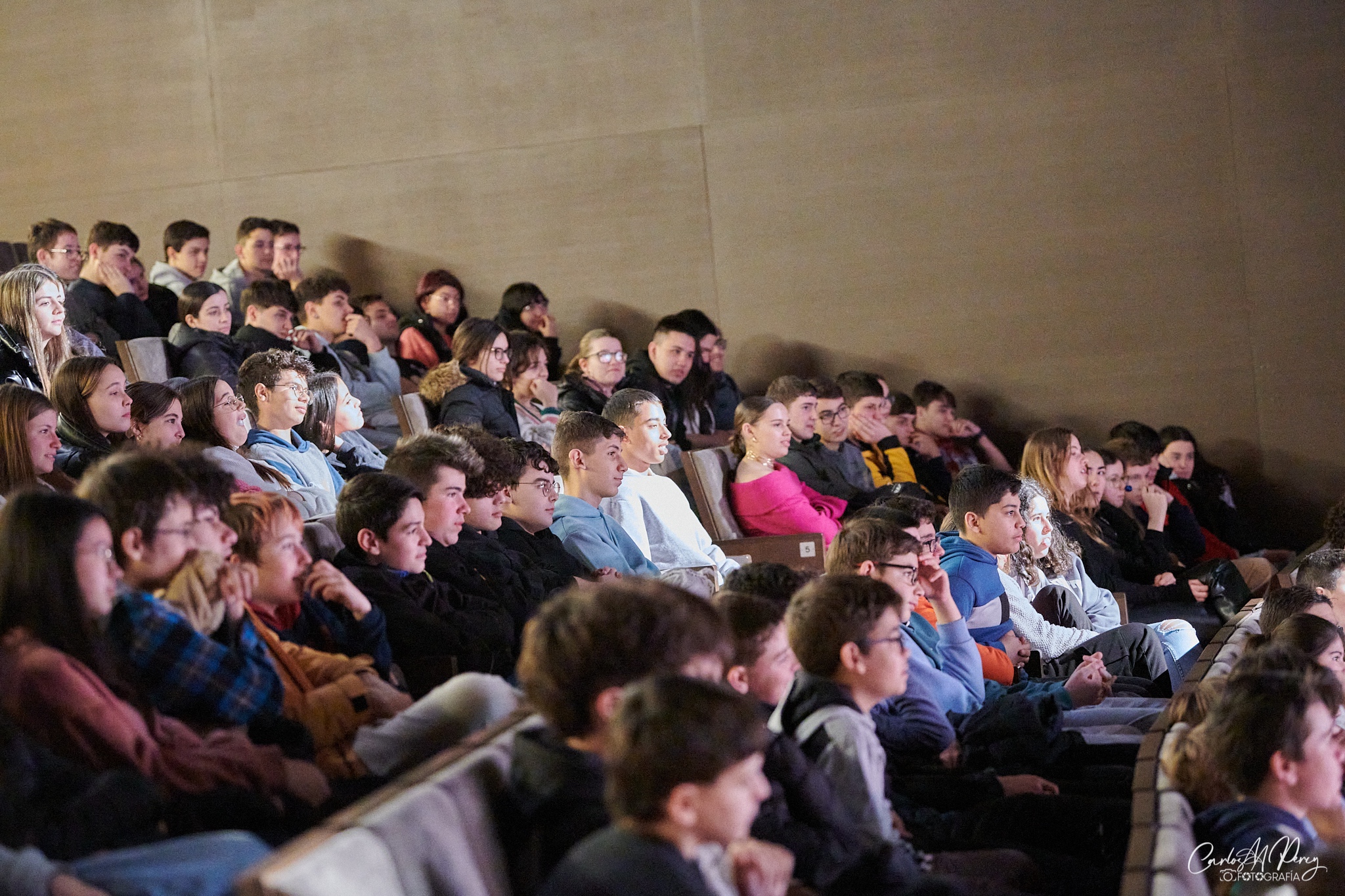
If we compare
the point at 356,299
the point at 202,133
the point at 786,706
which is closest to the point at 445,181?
the point at 356,299

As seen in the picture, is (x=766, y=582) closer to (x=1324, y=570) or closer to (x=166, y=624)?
(x=166, y=624)

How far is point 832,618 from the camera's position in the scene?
89.7 inches

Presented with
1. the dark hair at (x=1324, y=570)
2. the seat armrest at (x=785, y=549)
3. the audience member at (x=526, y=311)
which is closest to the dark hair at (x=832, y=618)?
the dark hair at (x=1324, y=570)

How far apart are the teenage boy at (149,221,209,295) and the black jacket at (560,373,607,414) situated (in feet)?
6.15

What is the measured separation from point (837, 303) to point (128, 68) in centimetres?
394

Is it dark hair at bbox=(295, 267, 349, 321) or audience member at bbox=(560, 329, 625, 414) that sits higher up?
dark hair at bbox=(295, 267, 349, 321)

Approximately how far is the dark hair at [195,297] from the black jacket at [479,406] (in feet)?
3.12

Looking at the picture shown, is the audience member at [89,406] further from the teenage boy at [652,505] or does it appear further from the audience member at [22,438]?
the teenage boy at [652,505]

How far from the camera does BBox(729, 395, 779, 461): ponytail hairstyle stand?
5141mm

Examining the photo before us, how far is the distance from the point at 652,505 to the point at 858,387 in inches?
78.5

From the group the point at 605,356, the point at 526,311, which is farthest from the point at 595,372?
the point at 526,311

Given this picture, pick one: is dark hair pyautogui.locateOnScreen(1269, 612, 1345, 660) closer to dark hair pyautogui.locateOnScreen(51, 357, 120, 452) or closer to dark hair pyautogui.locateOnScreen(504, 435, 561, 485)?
dark hair pyautogui.locateOnScreen(504, 435, 561, 485)

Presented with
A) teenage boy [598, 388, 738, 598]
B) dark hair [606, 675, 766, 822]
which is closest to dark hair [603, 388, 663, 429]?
teenage boy [598, 388, 738, 598]

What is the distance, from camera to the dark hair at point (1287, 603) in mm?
3242
